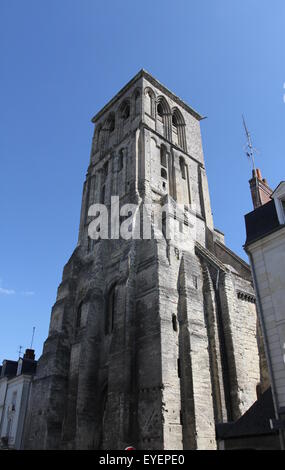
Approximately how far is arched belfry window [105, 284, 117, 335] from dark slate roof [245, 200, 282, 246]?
26.3 feet

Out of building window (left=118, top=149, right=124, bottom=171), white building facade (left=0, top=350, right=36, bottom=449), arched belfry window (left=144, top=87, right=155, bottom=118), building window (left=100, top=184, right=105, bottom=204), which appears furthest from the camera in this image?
arched belfry window (left=144, top=87, right=155, bottom=118)

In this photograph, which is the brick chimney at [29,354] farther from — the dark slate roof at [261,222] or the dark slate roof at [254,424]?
the dark slate roof at [261,222]

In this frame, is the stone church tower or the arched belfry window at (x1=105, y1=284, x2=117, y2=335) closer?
the stone church tower

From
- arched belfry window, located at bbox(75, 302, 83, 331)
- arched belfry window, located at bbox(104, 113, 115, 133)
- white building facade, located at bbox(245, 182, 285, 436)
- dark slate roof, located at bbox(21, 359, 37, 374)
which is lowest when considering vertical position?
white building facade, located at bbox(245, 182, 285, 436)

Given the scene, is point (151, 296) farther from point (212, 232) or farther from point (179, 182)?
point (179, 182)

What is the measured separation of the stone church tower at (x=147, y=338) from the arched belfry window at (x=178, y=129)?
9.86ft

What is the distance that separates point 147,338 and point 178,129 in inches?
639

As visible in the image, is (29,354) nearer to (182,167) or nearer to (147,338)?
(147,338)

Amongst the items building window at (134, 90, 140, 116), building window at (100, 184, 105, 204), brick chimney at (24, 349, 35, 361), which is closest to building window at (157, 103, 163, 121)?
building window at (134, 90, 140, 116)

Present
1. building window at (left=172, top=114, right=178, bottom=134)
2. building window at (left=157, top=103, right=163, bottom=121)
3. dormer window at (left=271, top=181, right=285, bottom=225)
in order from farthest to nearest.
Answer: building window at (left=172, top=114, right=178, bottom=134) → building window at (left=157, top=103, right=163, bottom=121) → dormer window at (left=271, top=181, right=285, bottom=225)

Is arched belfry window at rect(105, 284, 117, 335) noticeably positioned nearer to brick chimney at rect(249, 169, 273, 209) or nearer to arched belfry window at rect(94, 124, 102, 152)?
brick chimney at rect(249, 169, 273, 209)

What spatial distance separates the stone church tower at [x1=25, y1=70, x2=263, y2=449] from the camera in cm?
1257

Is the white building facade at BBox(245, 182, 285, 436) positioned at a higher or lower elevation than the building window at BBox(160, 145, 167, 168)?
lower
